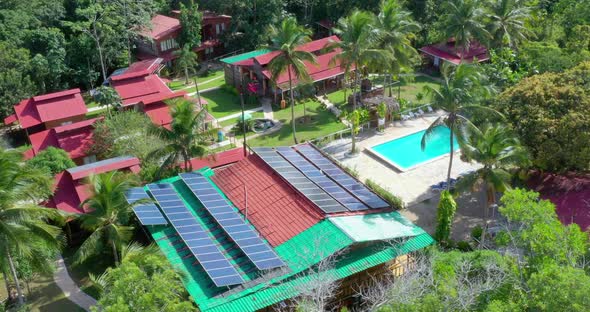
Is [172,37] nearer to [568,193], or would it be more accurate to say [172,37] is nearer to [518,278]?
[568,193]

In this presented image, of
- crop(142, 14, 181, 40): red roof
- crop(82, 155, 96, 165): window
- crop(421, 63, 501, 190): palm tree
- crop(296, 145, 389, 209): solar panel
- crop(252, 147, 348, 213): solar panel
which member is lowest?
crop(82, 155, 96, 165): window

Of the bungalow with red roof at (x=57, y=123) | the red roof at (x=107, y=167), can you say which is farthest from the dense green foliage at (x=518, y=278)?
the bungalow with red roof at (x=57, y=123)

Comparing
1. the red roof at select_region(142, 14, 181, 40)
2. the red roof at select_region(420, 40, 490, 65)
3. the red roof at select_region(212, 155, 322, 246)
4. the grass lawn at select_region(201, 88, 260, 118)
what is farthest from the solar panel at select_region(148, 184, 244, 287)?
the red roof at select_region(420, 40, 490, 65)

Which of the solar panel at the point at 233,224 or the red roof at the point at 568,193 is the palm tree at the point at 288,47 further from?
the red roof at the point at 568,193

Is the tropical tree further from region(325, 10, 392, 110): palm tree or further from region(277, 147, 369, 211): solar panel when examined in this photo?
region(325, 10, 392, 110): palm tree

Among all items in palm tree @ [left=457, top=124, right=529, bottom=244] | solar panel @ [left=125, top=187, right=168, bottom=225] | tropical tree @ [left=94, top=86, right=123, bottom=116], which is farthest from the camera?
tropical tree @ [left=94, top=86, right=123, bottom=116]

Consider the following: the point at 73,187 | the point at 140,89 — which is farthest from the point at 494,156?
the point at 140,89

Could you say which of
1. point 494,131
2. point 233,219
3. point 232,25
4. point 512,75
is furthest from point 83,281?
point 232,25
